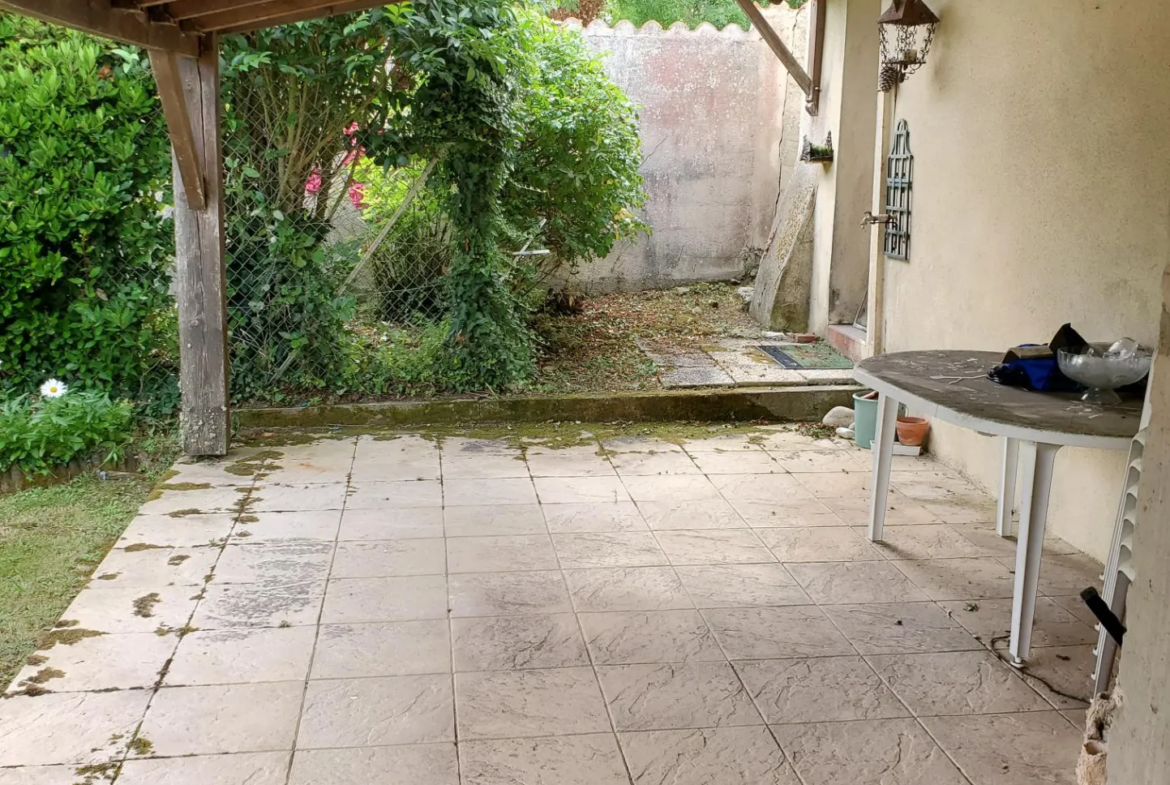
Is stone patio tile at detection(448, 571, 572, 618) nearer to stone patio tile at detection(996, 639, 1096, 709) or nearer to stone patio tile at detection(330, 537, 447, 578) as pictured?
stone patio tile at detection(330, 537, 447, 578)

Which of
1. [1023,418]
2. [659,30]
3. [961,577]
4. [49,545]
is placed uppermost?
[659,30]

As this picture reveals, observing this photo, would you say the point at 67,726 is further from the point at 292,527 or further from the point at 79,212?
the point at 79,212

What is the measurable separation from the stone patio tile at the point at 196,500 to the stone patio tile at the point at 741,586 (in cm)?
211

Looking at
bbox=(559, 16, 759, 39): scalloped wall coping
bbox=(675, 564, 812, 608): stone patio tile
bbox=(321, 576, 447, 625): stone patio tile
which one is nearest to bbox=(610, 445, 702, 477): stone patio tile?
bbox=(675, 564, 812, 608): stone patio tile

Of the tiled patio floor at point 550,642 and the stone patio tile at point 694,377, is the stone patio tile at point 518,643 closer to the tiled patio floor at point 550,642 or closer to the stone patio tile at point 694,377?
the tiled patio floor at point 550,642

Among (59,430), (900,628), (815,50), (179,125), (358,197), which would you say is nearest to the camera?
(900,628)

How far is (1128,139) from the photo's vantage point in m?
3.71

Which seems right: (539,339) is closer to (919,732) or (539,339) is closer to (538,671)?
(538,671)

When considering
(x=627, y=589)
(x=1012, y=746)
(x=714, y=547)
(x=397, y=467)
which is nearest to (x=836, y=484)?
(x=714, y=547)

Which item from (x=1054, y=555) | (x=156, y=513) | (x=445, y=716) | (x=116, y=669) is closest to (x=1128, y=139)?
(x=1054, y=555)

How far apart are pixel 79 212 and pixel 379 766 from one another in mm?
4052

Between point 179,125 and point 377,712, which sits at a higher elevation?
point 179,125

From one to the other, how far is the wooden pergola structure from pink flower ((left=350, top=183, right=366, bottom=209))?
4.30 feet

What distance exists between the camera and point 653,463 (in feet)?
17.4
